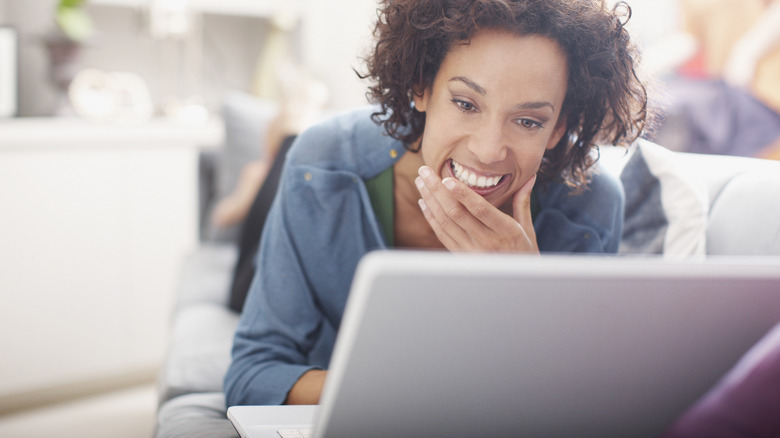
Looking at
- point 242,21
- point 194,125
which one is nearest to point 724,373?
point 194,125

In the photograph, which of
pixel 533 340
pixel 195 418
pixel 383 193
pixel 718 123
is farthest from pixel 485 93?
pixel 718 123

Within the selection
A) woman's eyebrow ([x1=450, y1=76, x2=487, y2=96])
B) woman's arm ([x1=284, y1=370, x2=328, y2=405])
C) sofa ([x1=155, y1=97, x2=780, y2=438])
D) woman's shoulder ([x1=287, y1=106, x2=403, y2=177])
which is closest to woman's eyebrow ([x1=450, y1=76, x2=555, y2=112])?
woman's eyebrow ([x1=450, y1=76, x2=487, y2=96])

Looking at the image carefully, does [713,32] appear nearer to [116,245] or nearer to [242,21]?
[242,21]

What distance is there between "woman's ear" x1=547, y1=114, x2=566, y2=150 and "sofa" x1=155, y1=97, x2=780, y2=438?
186mm

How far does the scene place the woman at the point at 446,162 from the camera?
84 centimetres

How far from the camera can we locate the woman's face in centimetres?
82

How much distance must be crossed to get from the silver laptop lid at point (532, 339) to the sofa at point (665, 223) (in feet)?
1.41

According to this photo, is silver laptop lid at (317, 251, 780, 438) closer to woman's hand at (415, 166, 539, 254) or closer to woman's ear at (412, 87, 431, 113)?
woman's hand at (415, 166, 539, 254)

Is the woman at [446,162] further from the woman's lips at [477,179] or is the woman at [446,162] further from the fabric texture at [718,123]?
the fabric texture at [718,123]

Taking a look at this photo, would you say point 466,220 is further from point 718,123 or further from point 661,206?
point 718,123

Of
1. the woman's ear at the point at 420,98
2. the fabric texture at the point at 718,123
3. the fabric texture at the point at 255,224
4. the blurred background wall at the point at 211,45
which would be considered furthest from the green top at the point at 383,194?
the blurred background wall at the point at 211,45

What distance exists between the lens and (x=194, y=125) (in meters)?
2.63

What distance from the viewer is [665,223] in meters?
1.12

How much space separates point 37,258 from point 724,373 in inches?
87.1
